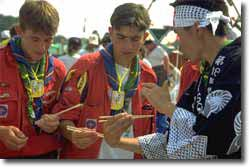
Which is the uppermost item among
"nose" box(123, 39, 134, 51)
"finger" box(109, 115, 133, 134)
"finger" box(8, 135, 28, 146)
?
"nose" box(123, 39, 134, 51)

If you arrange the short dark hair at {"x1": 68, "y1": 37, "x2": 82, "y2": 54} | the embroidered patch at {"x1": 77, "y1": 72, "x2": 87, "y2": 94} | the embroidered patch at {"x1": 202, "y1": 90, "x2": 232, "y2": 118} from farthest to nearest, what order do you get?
the short dark hair at {"x1": 68, "y1": 37, "x2": 82, "y2": 54}, the embroidered patch at {"x1": 77, "y1": 72, "x2": 87, "y2": 94}, the embroidered patch at {"x1": 202, "y1": 90, "x2": 232, "y2": 118}

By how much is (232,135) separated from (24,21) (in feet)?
3.89

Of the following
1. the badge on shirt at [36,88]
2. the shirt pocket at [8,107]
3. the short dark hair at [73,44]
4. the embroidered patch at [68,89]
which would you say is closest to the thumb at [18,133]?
the shirt pocket at [8,107]

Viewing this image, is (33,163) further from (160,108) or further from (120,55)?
(120,55)

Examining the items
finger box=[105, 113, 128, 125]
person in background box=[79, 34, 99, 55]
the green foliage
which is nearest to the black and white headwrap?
finger box=[105, 113, 128, 125]

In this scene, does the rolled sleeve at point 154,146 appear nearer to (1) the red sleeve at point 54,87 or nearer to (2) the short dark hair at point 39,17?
(1) the red sleeve at point 54,87

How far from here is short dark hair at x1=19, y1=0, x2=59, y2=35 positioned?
2271 mm

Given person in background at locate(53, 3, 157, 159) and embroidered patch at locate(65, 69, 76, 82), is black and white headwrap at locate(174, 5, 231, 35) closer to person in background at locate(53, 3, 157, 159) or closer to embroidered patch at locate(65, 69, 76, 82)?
person in background at locate(53, 3, 157, 159)

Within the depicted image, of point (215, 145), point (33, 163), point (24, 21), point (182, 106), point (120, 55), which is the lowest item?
point (33, 163)

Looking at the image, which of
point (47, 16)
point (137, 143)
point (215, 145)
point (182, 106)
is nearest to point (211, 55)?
point (182, 106)

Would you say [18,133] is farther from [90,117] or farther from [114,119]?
[114,119]

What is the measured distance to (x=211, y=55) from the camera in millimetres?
1806

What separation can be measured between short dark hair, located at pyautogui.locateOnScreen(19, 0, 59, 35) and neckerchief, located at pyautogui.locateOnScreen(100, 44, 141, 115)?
31 centimetres

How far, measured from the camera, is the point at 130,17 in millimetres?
2426
